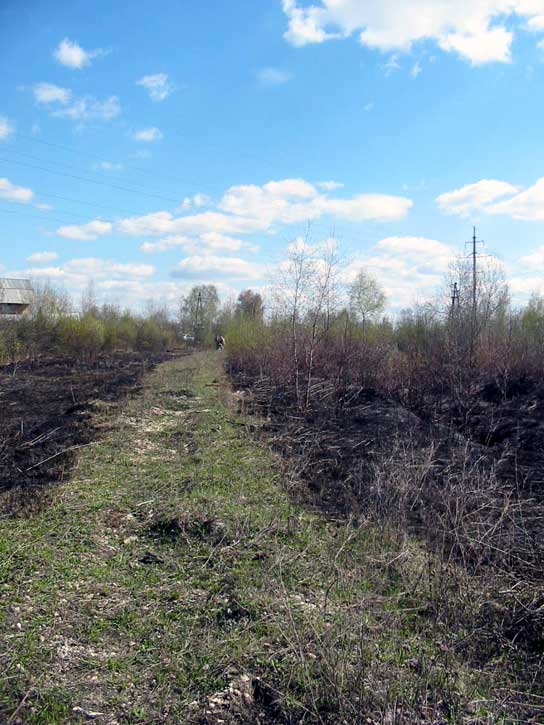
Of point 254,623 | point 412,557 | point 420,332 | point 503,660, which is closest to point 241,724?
point 254,623

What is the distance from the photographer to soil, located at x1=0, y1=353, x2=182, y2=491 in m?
6.38

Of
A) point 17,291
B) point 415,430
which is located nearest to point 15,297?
point 17,291

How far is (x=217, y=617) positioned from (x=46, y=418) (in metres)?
8.01

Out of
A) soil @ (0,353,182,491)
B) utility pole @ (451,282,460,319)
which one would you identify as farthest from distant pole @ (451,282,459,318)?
soil @ (0,353,182,491)

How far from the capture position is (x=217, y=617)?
3.39 metres

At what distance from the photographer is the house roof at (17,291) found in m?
28.4

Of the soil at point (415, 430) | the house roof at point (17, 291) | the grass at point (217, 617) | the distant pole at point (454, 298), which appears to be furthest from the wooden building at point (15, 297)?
the grass at point (217, 617)

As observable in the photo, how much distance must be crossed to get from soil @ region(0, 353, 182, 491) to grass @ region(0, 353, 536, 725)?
0.87 m

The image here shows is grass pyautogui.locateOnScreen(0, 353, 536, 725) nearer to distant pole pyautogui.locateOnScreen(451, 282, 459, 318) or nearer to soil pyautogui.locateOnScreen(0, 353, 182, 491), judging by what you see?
soil pyautogui.locateOnScreen(0, 353, 182, 491)

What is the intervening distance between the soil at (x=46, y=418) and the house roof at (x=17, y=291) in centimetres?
818

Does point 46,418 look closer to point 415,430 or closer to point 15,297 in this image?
point 415,430

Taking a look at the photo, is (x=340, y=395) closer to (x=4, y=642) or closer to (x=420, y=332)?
(x=420, y=332)

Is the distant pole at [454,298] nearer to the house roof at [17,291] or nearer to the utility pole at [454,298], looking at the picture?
the utility pole at [454,298]

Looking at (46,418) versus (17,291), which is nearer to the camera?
(46,418)
